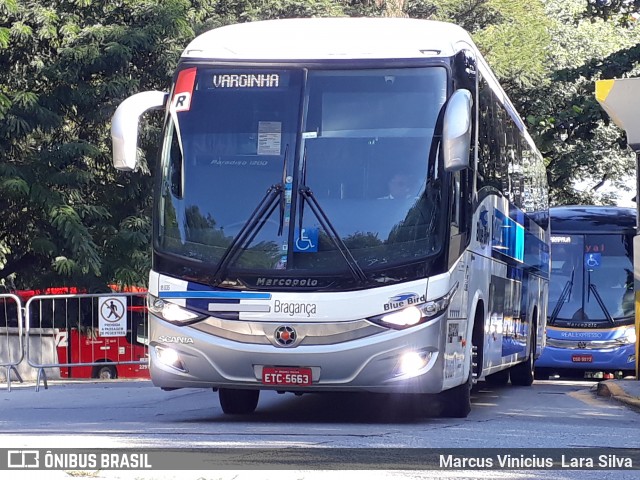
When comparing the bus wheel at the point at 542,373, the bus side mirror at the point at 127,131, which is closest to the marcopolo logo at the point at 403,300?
the bus side mirror at the point at 127,131

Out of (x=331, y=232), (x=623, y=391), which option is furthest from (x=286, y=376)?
(x=623, y=391)

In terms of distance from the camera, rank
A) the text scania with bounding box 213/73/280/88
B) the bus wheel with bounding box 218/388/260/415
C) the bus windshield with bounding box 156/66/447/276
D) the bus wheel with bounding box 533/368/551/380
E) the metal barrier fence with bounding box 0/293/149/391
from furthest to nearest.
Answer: the bus wheel with bounding box 533/368/551/380, the metal barrier fence with bounding box 0/293/149/391, the bus wheel with bounding box 218/388/260/415, the text scania with bounding box 213/73/280/88, the bus windshield with bounding box 156/66/447/276

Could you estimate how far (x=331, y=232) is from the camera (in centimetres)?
1036

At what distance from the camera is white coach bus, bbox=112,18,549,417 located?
10.2 meters

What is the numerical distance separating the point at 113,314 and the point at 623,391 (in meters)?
6.97

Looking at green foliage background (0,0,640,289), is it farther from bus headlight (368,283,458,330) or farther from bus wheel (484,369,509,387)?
bus headlight (368,283,458,330)

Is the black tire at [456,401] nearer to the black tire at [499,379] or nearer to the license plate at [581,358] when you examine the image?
the black tire at [499,379]

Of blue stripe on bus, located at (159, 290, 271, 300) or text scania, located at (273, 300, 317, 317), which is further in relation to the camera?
blue stripe on bus, located at (159, 290, 271, 300)

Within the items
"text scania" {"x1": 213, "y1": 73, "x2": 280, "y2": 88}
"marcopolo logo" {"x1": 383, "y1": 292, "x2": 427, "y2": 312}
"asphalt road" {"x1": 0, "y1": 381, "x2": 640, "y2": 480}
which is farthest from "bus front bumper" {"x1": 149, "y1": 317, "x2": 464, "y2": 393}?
"text scania" {"x1": 213, "y1": 73, "x2": 280, "y2": 88}

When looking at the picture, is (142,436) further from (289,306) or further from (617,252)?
(617,252)

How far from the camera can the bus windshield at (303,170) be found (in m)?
10.4

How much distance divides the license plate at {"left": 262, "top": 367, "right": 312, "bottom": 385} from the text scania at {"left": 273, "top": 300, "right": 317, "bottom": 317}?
1.53ft

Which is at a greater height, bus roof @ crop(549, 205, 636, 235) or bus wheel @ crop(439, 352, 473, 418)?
bus wheel @ crop(439, 352, 473, 418)

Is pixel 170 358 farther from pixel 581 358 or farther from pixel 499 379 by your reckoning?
pixel 581 358
